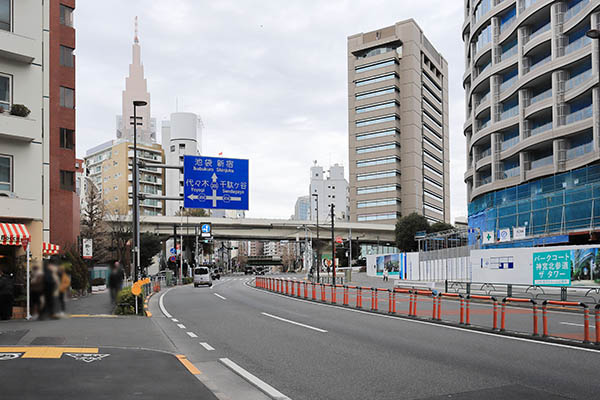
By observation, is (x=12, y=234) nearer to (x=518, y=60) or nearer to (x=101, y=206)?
(x=101, y=206)

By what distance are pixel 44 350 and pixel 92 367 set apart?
A: 8.60ft

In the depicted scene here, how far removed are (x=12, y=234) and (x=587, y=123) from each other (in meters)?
59.8

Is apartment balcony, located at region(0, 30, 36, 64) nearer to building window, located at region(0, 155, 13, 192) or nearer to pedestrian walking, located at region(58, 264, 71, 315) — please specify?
building window, located at region(0, 155, 13, 192)

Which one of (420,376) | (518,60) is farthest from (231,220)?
(420,376)

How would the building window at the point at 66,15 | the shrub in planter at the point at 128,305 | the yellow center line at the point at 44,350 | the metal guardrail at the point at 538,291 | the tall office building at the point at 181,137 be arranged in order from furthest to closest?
the tall office building at the point at 181,137, the metal guardrail at the point at 538,291, the shrub in planter at the point at 128,305, the yellow center line at the point at 44,350, the building window at the point at 66,15

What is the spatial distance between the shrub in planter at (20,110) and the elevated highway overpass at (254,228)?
306 ft

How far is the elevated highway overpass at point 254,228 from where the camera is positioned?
101 meters

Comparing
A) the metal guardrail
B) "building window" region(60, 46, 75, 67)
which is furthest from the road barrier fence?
"building window" region(60, 46, 75, 67)

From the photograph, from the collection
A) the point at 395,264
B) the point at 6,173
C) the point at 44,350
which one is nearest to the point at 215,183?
the point at 44,350

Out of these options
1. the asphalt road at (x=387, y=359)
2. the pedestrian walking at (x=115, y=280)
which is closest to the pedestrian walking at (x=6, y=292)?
the pedestrian walking at (x=115, y=280)

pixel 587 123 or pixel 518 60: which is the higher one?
pixel 518 60

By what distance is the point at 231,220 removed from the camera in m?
Answer: 103

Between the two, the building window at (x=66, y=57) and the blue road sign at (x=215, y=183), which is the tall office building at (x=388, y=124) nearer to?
the blue road sign at (x=215, y=183)

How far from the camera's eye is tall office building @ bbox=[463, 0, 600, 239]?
178ft
